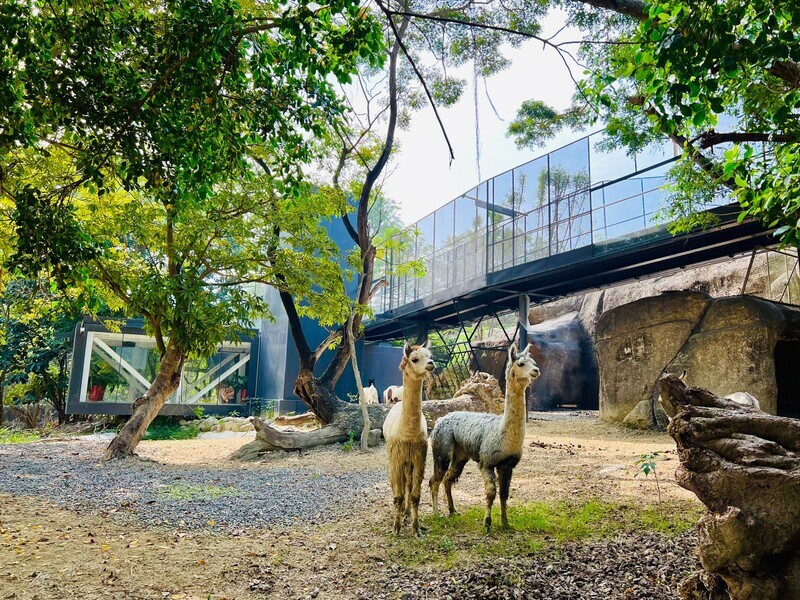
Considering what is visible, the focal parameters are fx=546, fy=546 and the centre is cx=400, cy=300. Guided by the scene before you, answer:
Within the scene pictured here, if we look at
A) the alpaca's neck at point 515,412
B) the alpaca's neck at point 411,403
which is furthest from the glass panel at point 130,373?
the alpaca's neck at point 515,412

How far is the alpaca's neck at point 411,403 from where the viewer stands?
4262 mm

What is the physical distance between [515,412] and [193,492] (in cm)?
391

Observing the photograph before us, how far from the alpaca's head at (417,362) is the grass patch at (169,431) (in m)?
12.5

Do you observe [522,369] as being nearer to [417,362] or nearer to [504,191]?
[417,362]

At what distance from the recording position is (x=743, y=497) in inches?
96.0

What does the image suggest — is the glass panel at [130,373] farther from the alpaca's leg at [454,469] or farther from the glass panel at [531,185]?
the alpaca's leg at [454,469]

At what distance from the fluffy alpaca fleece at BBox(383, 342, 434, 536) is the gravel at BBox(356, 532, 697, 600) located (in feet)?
→ 2.65

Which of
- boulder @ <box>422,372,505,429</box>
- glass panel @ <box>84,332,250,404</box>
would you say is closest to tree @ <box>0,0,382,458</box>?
boulder @ <box>422,372,505,429</box>

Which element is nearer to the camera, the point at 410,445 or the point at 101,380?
the point at 410,445

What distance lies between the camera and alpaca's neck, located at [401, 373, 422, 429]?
14.0 ft

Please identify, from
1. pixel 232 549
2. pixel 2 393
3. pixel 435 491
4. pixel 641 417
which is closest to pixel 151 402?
pixel 232 549

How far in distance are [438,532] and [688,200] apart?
5.54m

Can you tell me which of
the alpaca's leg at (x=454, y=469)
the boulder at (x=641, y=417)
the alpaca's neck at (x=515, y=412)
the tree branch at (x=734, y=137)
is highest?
the tree branch at (x=734, y=137)

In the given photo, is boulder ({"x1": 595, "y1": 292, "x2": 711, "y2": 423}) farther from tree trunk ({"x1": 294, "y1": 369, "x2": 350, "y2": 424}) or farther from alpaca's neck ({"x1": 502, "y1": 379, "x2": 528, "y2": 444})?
alpaca's neck ({"x1": 502, "y1": 379, "x2": 528, "y2": 444})
